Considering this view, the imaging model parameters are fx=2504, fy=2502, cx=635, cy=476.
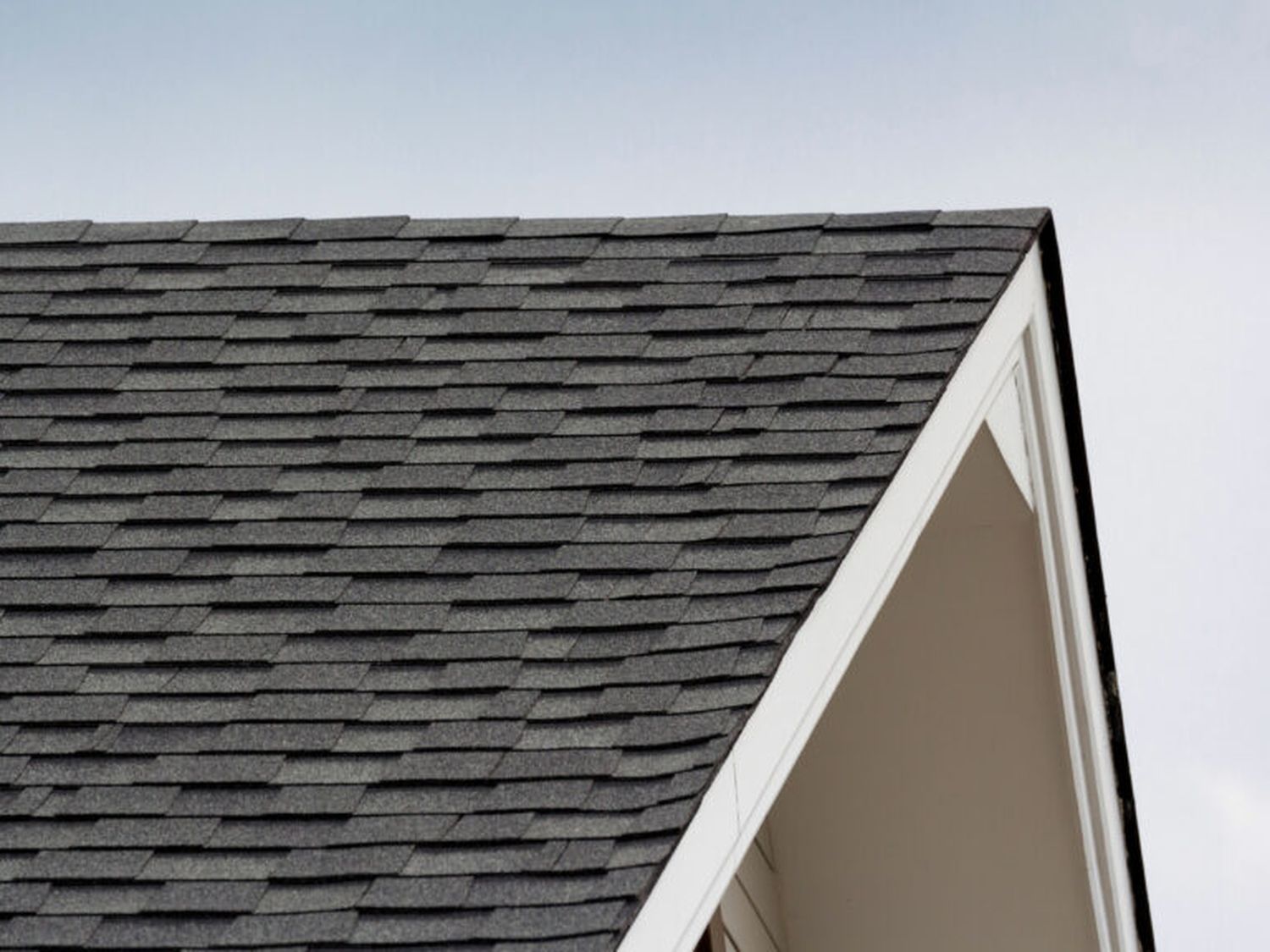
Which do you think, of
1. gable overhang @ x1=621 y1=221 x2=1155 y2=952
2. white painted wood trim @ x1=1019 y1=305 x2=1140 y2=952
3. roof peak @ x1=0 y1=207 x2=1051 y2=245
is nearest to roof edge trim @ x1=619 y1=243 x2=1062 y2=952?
gable overhang @ x1=621 y1=221 x2=1155 y2=952

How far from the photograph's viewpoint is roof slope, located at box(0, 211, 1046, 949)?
15.4ft

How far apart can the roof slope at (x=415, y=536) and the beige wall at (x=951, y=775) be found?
88 cm

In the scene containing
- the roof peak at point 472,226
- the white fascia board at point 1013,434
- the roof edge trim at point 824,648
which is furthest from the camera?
the roof peak at point 472,226

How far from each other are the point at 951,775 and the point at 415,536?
2241 millimetres

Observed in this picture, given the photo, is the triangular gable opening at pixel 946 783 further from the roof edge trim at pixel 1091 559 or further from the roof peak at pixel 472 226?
the roof peak at pixel 472 226

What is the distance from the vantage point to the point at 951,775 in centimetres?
732

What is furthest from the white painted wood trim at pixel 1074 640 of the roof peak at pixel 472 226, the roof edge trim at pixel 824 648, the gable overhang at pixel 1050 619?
the roof peak at pixel 472 226

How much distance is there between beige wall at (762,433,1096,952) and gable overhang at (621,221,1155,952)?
0.07m

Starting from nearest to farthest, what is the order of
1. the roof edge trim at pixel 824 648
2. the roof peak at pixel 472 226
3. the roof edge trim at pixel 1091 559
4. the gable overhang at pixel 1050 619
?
the roof edge trim at pixel 824 648
the gable overhang at pixel 1050 619
the roof edge trim at pixel 1091 559
the roof peak at pixel 472 226

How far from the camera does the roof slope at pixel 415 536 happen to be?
4707 millimetres

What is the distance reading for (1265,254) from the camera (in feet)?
61.3

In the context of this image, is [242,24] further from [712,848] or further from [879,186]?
[712,848]

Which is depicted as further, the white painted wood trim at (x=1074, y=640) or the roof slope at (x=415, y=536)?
the white painted wood trim at (x=1074, y=640)

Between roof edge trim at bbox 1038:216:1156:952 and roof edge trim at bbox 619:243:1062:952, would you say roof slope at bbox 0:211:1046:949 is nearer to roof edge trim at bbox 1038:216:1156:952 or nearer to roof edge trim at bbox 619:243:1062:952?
roof edge trim at bbox 619:243:1062:952
